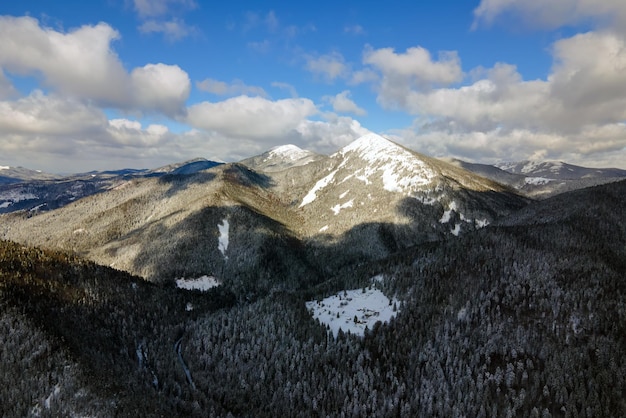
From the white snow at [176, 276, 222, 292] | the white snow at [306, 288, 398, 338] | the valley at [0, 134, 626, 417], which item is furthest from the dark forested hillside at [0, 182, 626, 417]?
the white snow at [176, 276, 222, 292]

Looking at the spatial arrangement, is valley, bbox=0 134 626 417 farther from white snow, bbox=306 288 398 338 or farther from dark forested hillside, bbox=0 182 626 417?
white snow, bbox=306 288 398 338

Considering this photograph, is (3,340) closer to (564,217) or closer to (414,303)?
(414,303)

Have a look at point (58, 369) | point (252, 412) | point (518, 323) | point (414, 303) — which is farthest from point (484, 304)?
point (58, 369)

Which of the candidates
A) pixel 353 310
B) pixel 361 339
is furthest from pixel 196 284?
pixel 361 339

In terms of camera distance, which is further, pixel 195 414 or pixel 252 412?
pixel 252 412

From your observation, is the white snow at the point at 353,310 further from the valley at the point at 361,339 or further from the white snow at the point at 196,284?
the white snow at the point at 196,284

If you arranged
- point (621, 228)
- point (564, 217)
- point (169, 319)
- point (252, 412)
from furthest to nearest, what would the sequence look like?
point (564, 217), point (621, 228), point (169, 319), point (252, 412)

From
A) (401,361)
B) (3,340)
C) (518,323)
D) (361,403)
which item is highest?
(518,323)

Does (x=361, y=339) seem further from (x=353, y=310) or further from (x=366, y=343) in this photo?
(x=353, y=310)
